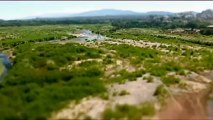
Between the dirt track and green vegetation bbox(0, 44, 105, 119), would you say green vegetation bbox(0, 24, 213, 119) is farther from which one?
the dirt track

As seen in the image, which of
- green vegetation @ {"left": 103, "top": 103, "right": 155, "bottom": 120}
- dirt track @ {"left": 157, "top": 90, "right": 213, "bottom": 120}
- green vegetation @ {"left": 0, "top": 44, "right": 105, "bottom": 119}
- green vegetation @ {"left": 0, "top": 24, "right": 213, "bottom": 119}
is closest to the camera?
green vegetation @ {"left": 103, "top": 103, "right": 155, "bottom": 120}

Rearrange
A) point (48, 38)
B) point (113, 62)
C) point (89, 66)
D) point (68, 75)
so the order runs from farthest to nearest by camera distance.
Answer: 1. point (48, 38)
2. point (113, 62)
3. point (89, 66)
4. point (68, 75)

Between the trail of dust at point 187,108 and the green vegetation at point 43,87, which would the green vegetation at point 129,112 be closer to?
the trail of dust at point 187,108

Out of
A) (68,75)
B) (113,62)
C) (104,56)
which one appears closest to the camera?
(68,75)

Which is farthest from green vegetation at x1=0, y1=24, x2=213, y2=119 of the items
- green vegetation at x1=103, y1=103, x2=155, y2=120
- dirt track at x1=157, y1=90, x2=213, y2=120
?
dirt track at x1=157, y1=90, x2=213, y2=120

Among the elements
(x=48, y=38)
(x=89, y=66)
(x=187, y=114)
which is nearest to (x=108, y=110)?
(x=187, y=114)

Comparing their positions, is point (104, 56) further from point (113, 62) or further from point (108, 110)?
point (108, 110)

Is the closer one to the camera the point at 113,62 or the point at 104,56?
the point at 113,62

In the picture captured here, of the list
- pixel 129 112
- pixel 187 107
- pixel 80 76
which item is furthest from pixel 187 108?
pixel 80 76

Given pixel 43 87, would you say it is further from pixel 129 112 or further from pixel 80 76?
pixel 129 112
